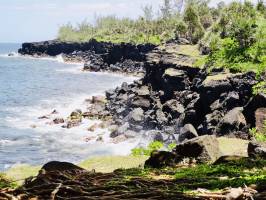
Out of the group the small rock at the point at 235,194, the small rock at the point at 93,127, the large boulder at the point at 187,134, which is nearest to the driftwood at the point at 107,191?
the small rock at the point at 235,194

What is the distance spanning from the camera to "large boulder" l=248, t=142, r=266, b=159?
63.6 ft

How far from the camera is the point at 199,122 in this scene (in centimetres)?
4178

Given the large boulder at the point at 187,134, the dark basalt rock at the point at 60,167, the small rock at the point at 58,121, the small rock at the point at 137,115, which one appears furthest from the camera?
the small rock at the point at 58,121

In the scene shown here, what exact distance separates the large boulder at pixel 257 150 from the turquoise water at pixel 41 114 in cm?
1884

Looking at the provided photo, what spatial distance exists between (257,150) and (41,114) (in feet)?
150

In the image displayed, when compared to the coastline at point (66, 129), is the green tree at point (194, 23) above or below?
above

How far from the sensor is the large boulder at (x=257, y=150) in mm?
19391

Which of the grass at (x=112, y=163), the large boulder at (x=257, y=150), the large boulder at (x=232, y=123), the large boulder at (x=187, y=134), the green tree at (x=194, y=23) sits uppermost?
the green tree at (x=194, y=23)

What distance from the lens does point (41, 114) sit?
6194cm

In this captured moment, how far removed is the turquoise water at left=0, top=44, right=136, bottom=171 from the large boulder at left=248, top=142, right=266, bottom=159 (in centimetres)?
1884

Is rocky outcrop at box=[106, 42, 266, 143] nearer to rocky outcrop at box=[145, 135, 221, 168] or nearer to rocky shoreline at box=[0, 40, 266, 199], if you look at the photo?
rocky shoreline at box=[0, 40, 266, 199]

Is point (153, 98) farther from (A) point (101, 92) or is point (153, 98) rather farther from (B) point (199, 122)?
(A) point (101, 92)

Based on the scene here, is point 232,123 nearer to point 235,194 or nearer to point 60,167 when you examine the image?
point 60,167

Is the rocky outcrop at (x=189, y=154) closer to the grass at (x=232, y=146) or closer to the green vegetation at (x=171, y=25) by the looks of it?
the grass at (x=232, y=146)
